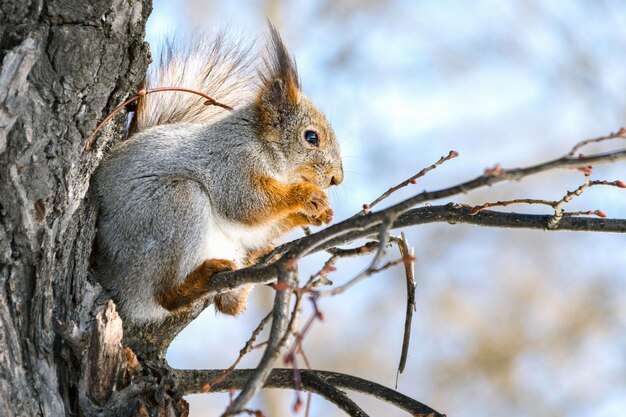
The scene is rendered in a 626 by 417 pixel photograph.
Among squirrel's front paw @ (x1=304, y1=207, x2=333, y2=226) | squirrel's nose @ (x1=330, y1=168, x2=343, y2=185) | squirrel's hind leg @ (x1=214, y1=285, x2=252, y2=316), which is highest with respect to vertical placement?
squirrel's nose @ (x1=330, y1=168, x2=343, y2=185)

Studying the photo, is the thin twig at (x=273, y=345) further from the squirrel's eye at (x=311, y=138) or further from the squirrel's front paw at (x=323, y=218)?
the squirrel's eye at (x=311, y=138)

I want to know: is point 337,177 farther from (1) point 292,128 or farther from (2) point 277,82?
(2) point 277,82

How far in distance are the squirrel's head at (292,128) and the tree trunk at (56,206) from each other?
82 cm

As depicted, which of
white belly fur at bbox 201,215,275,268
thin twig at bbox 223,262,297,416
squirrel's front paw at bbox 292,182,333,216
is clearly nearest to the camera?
thin twig at bbox 223,262,297,416

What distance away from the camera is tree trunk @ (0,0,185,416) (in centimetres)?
167

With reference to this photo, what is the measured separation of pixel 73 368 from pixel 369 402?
4.07 m

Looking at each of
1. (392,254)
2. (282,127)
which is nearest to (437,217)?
(282,127)

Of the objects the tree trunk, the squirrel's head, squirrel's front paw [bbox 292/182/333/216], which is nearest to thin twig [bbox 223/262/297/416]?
the tree trunk

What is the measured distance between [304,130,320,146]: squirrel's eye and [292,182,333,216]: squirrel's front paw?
315mm

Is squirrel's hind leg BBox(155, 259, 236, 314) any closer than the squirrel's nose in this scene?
Yes

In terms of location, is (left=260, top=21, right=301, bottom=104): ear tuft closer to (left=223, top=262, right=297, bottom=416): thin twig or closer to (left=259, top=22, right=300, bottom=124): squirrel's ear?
(left=259, top=22, right=300, bottom=124): squirrel's ear

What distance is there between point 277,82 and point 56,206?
112 centimetres

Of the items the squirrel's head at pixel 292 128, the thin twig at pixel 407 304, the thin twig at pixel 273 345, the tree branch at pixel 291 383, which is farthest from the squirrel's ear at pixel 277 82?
the thin twig at pixel 273 345

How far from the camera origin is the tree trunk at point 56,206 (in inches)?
65.8
